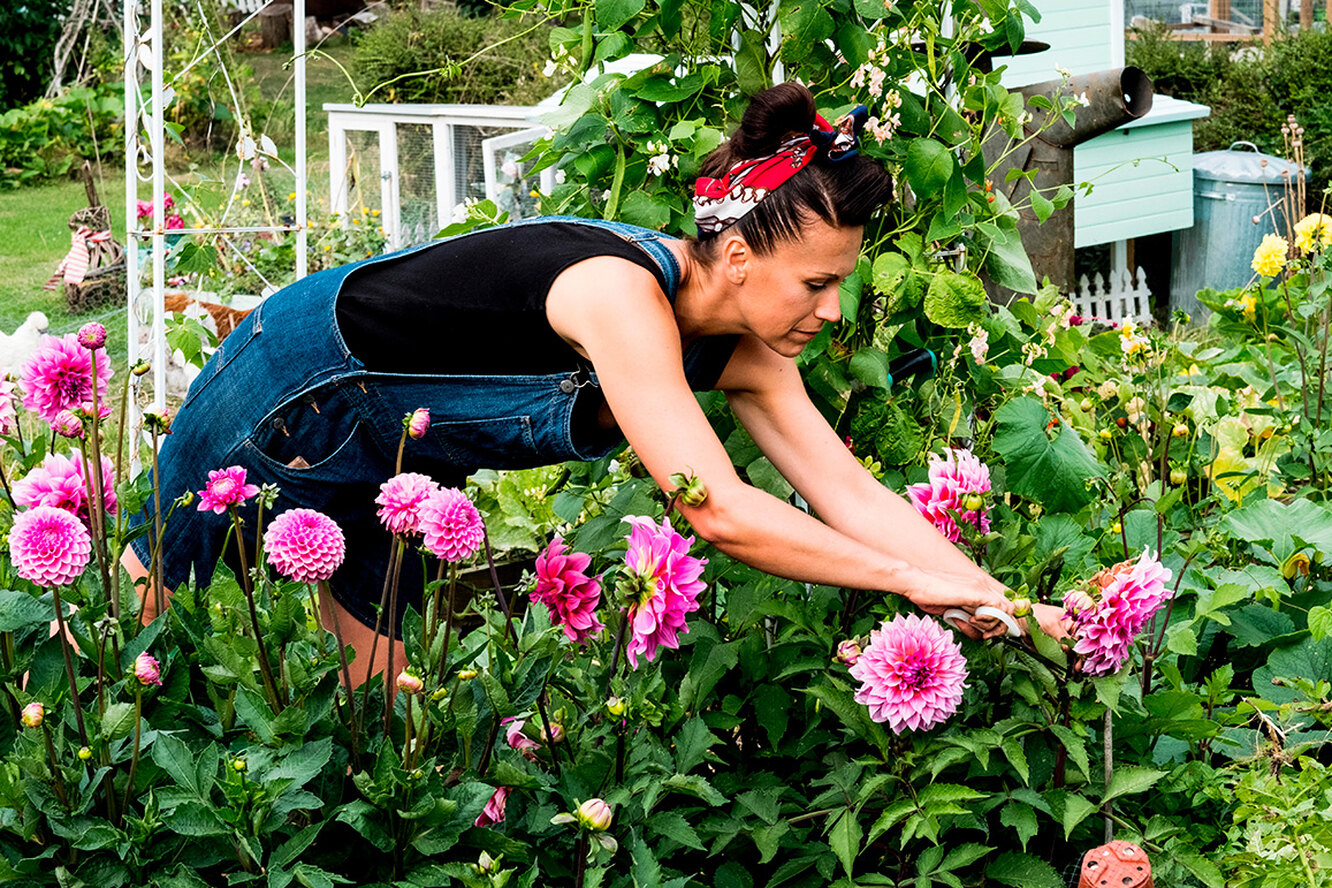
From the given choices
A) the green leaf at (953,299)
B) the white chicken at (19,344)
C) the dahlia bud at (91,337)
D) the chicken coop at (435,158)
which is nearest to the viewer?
the dahlia bud at (91,337)

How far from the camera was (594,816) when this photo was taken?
114 cm

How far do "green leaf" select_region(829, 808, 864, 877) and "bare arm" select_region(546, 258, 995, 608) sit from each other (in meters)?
0.27

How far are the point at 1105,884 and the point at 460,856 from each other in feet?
2.07

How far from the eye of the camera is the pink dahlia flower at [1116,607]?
137cm

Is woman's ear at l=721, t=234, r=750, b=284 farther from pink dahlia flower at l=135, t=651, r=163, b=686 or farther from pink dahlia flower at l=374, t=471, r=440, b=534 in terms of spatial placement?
pink dahlia flower at l=135, t=651, r=163, b=686

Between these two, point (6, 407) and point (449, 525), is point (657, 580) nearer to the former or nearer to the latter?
point (449, 525)

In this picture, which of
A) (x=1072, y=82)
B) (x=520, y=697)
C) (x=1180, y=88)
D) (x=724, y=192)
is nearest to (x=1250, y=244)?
(x=1180, y=88)

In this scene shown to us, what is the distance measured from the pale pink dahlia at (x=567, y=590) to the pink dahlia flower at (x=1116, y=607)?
0.50m

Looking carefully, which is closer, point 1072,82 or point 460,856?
point 460,856

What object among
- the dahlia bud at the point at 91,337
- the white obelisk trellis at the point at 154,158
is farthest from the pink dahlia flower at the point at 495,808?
the white obelisk trellis at the point at 154,158

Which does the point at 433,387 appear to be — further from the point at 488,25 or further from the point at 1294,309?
the point at 488,25

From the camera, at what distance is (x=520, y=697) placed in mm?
1313

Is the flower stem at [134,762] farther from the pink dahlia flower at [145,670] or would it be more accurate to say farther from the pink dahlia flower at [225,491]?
the pink dahlia flower at [225,491]

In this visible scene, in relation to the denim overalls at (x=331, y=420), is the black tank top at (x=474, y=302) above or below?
above
